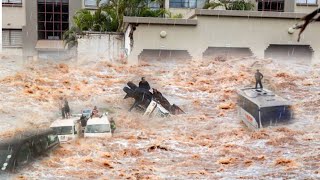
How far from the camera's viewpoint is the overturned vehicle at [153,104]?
10630 mm

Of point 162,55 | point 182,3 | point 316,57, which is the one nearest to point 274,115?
point 162,55

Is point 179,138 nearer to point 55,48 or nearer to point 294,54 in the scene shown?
point 294,54

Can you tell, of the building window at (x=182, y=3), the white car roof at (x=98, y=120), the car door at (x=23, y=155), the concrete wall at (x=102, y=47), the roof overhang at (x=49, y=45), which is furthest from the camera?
the roof overhang at (x=49, y=45)

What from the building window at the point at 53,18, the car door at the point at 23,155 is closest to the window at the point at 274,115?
the car door at the point at 23,155

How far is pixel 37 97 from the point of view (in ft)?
40.9

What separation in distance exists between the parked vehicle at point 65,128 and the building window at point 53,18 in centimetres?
1403

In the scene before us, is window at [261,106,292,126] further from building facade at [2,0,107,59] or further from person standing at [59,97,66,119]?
building facade at [2,0,107,59]

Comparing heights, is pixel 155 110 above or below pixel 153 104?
below

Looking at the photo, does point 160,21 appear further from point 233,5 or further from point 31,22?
point 31,22

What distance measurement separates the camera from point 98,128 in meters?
9.09

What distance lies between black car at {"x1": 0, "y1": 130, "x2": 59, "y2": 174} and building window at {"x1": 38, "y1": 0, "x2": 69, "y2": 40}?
46.6 feet

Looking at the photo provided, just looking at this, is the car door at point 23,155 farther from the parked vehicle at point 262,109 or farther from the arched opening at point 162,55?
the arched opening at point 162,55

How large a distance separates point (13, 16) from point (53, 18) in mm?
1767

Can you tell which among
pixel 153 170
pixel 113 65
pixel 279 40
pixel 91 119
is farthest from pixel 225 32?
pixel 153 170
